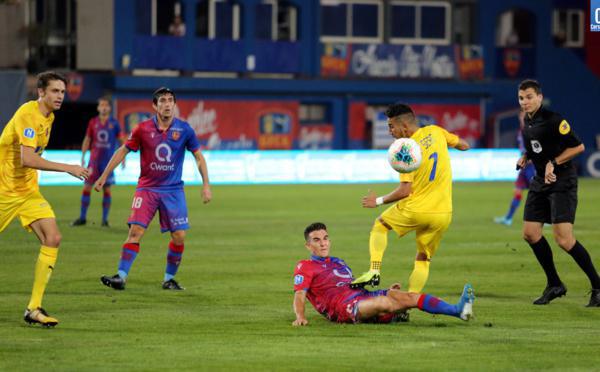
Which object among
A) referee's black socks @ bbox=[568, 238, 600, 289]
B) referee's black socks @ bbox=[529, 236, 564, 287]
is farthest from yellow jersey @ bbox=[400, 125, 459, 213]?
referee's black socks @ bbox=[568, 238, 600, 289]

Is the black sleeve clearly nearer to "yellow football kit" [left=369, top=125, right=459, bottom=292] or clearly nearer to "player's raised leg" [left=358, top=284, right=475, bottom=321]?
"yellow football kit" [left=369, top=125, right=459, bottom=292]

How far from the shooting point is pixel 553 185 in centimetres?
1318

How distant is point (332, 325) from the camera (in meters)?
11.2

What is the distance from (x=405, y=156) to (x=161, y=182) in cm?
401

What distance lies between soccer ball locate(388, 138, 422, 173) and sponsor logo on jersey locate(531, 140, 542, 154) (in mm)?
2228

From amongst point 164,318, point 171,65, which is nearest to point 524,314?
point 164,318

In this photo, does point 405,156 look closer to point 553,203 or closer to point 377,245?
point 377,245

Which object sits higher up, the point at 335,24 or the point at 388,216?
the point at 335,24

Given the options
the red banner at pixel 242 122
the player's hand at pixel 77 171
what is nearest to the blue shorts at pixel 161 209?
the player's hand at pixel 77 171

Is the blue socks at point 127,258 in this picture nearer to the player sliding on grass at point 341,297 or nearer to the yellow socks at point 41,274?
the yellow socks at point 41,274

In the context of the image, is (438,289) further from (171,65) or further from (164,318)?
(171,65)

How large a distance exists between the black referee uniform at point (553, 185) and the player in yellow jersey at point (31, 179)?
5229 millimetres

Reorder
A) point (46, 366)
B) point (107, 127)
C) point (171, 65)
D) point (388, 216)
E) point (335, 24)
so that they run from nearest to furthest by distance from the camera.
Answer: point (46, 366)
point (388, 216)
point (107, 127)
point (171, 65)
point (335, 24)

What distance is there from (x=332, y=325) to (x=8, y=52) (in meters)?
36.6
